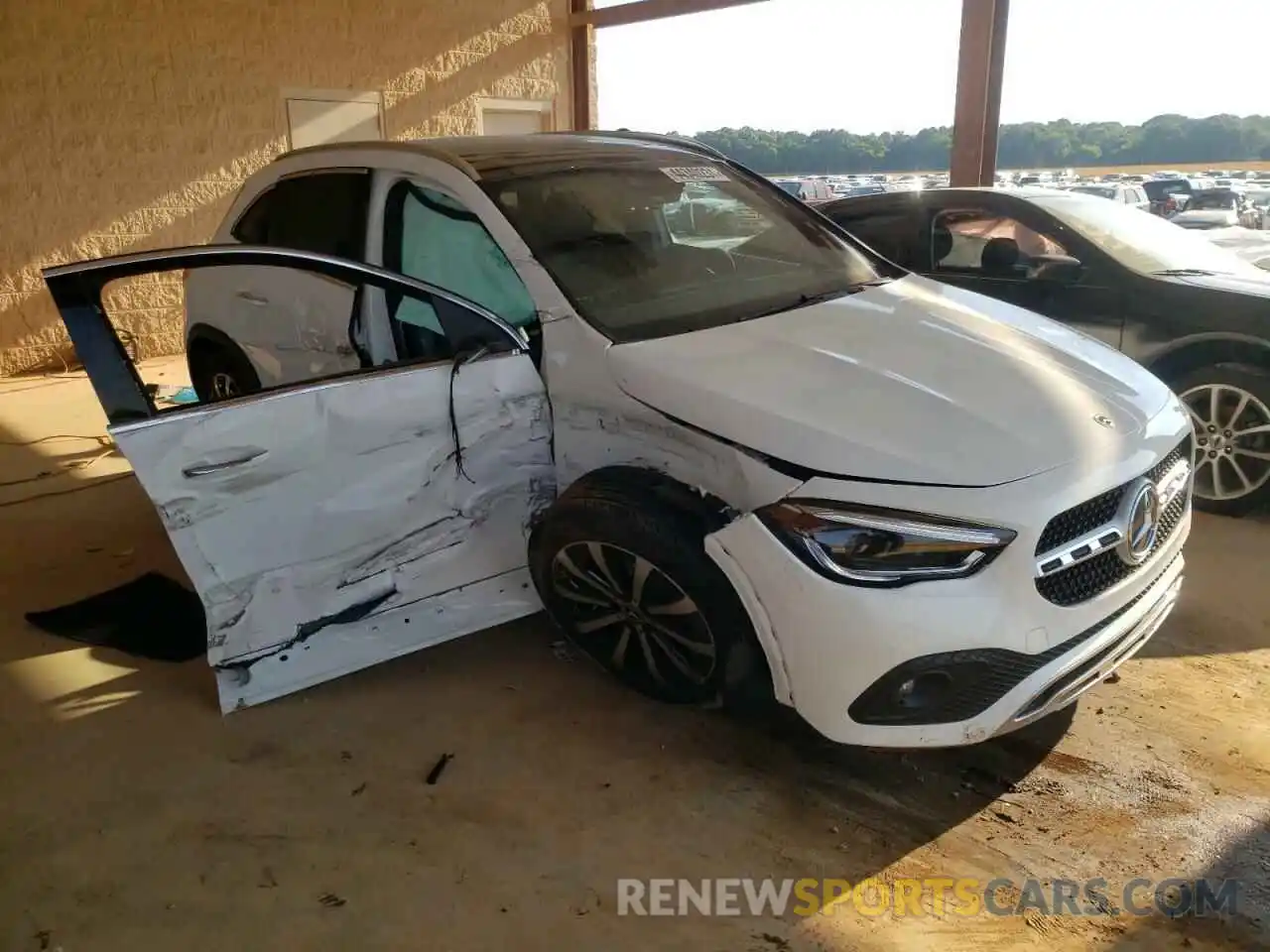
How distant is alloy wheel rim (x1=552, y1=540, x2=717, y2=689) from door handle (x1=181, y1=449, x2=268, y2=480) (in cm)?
93

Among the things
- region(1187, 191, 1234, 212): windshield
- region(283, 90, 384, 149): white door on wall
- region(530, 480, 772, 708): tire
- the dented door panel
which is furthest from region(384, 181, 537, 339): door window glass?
region(1187, 191, 1234, 212): windshield

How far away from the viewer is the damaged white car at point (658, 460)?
Answer: 88.9 inches

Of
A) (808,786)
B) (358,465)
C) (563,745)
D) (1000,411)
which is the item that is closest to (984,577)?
(1000,411)

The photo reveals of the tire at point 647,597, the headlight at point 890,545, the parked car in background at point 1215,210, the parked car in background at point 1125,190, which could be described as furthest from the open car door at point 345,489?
the parked car in background at point 1125,190

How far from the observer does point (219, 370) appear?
449cm

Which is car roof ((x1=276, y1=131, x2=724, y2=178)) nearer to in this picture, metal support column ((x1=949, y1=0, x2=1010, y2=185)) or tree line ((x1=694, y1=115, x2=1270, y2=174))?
tree line ((x1=694, y1=115, x2=1270, y2=174))

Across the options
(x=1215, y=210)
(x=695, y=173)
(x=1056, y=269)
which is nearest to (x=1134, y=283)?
(x=1056, y=269)

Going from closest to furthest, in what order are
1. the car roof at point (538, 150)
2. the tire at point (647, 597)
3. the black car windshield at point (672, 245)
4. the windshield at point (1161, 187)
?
the tire at point (647, 597)
the black car windshield at point (672, 245)
the car roof at point (538, 150)
the windshield at point (1161, 187)

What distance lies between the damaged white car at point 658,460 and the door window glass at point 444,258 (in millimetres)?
12

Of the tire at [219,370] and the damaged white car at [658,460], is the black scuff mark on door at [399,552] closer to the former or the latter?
the damaged white car at [658,460]

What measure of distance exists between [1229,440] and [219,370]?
4.77 metres

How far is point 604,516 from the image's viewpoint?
268cm

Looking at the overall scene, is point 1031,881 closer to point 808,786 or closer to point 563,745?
point 808,786

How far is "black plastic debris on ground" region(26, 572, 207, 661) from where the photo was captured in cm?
353
